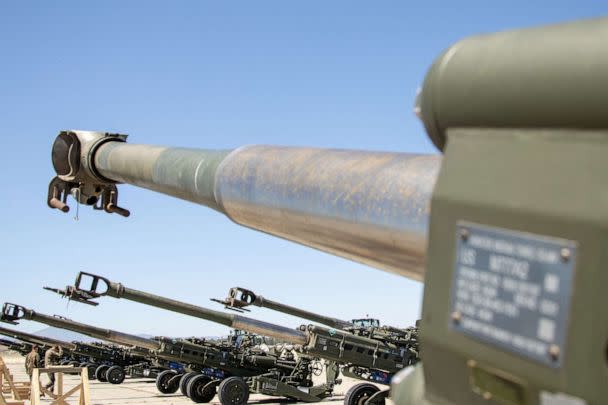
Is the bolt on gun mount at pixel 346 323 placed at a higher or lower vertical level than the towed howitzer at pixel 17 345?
higher

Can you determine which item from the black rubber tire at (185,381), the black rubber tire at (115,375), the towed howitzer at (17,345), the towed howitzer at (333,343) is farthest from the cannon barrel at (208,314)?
the towed howitzer at (17,345)

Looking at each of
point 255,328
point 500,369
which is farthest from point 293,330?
point 500,369

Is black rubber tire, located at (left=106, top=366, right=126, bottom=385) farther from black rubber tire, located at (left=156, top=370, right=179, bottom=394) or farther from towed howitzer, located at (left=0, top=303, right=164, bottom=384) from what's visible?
black rubber tire, located at (left=156, top=370, right=179, bottom=394)

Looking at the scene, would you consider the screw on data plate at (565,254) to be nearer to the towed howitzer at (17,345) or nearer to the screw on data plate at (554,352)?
the screw on data plate at (554,352)

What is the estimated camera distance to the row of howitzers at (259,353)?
21.7 meters

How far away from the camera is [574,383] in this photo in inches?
51.3

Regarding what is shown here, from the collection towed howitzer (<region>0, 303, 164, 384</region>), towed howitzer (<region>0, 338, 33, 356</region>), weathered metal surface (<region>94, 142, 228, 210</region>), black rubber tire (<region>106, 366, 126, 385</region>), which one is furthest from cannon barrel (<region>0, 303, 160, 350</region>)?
weathered metal surface (<region>94, 142, 228, 210</region>)

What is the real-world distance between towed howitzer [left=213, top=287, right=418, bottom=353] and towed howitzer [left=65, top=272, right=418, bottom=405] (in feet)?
0.67

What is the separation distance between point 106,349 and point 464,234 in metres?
39.9

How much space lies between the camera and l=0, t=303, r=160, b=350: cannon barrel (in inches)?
1101

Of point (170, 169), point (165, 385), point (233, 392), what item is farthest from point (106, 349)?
point (170, 169)

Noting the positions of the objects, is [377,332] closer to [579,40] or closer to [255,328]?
[255,328]

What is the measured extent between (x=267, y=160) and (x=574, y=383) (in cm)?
145

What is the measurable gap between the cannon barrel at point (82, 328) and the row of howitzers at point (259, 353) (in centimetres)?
3
